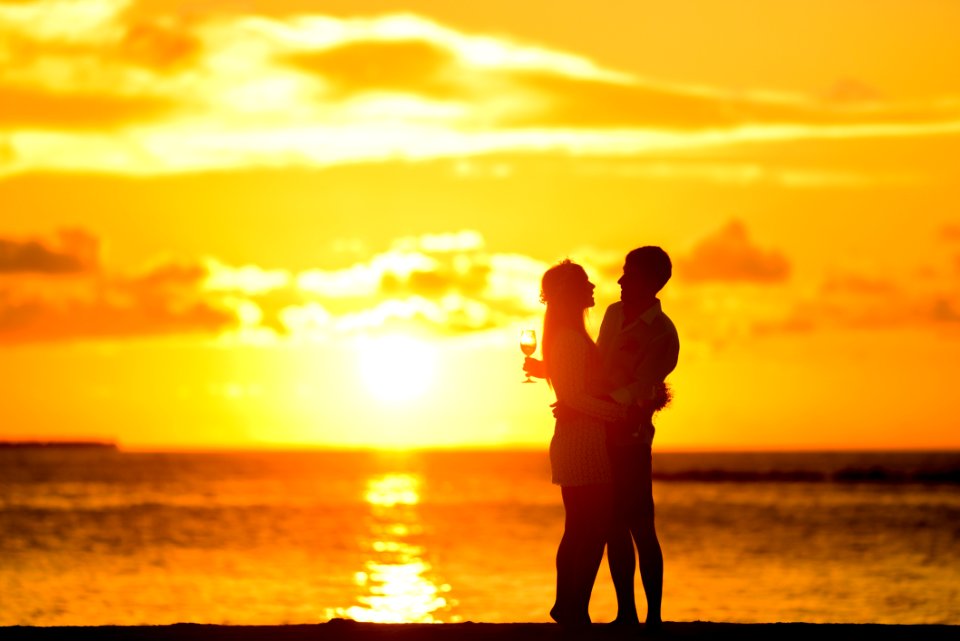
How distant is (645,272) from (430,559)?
115 ft

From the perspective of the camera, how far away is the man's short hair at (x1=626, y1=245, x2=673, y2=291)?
11742mm

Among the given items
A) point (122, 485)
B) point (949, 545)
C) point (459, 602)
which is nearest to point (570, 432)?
point (459, 602)

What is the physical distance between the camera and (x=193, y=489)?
113375 mm

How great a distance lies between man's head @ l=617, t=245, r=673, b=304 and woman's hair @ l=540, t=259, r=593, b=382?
457 millimetres

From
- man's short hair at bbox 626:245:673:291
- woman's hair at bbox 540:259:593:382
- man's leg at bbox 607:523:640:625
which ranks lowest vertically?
man's leg at bbox 607:523:640:625

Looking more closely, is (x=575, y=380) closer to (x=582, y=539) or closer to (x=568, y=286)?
(x=568, y=286)

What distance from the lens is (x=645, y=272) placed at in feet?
38.7

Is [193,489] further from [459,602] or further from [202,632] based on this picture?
[202,632]

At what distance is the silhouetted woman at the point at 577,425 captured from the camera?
11.5m

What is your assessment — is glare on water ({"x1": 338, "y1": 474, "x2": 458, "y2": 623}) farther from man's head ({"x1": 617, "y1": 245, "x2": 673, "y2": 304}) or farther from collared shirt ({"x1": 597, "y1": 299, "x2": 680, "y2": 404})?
man's head ({"x1": 617, "y1": 245, "x2": 673, "y2": 304})

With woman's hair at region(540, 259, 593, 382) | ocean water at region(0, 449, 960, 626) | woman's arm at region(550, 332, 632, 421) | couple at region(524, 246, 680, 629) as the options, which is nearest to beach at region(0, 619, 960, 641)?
couple at region(524, 246, 680, 629)

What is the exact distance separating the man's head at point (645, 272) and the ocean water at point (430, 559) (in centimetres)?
1611

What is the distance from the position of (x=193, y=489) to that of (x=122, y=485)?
9003mm

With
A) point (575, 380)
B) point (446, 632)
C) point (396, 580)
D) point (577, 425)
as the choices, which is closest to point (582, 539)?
point (577, 425)
